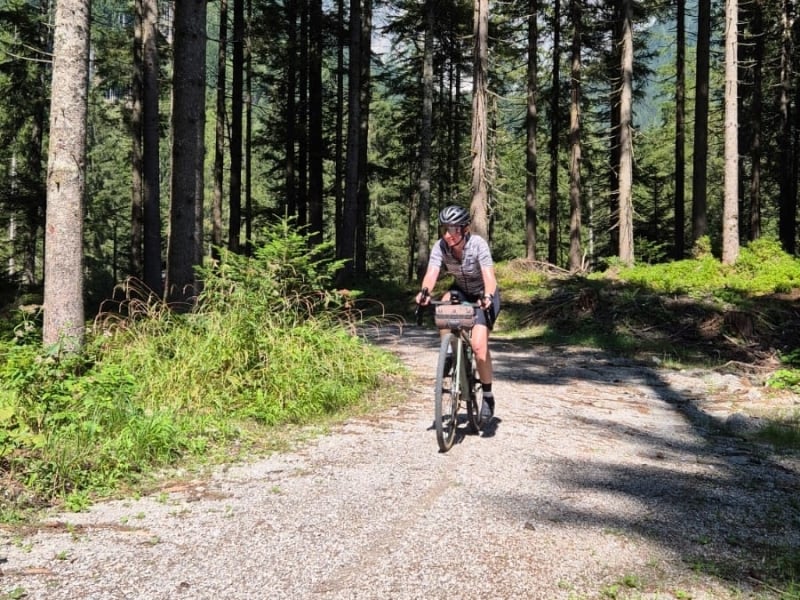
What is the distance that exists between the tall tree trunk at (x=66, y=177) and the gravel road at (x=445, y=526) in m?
2.73

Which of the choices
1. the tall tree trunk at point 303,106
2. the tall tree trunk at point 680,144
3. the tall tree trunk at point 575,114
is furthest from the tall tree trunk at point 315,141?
the tall tree trunk at point 680,144

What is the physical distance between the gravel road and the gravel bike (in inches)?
11.3

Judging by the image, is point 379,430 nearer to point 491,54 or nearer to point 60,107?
point 60,107

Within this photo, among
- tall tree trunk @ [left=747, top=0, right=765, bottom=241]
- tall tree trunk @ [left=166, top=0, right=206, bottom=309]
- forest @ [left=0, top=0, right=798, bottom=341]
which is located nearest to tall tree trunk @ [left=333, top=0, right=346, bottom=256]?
forest @ [left=0, top=0, right=798, bottom=341]

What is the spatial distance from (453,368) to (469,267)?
997 millimetres

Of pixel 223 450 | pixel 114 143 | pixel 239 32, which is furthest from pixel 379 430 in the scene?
pixel 114 143

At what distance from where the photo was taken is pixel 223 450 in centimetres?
506

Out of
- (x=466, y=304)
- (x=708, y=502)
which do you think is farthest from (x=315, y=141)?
(x=708, y=502)

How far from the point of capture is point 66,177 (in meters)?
5.87

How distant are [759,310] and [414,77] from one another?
23841mm

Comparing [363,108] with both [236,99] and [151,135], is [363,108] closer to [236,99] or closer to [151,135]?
[236,99]

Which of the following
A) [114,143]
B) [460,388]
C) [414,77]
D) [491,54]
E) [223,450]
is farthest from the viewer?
[114,143]

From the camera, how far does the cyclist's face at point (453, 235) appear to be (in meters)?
5.62

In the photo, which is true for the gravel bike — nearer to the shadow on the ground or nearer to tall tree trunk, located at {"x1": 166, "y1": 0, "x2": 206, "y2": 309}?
the shadow on the ground
